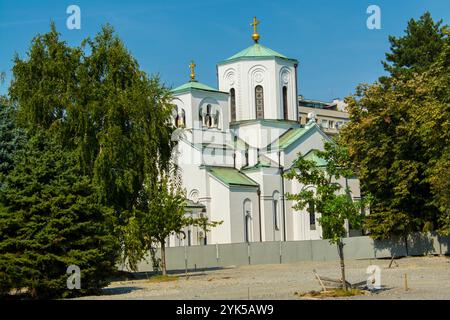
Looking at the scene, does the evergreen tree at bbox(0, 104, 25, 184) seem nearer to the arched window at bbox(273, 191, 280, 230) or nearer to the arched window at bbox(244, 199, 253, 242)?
the arched window at bbox(244, 199, 253, 242)

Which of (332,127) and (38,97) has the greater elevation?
(332,127)

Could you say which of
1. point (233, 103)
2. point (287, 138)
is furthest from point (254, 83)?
point (287, 138)

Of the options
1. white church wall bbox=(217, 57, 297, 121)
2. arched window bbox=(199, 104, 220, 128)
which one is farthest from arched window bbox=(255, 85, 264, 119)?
arched window bbox=(199, 104, 220, 128)

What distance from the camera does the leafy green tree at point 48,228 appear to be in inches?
973

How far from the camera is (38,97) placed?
1341 inches

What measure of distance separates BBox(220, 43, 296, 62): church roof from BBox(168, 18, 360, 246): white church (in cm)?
8

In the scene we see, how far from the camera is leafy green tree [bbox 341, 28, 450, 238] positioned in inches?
1718

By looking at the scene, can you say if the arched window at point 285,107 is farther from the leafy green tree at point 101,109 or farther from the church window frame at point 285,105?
the leafy green tree at point 101,109

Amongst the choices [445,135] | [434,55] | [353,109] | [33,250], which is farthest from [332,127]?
[33,250]

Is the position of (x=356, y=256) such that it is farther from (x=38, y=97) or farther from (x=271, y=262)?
(x=38, y=97)

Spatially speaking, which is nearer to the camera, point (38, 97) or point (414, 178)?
point (38, 97)

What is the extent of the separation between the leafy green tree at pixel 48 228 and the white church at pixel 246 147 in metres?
25.2

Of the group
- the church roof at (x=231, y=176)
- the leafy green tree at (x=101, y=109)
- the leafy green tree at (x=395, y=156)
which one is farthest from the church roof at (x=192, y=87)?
the leafy green tree at (x=101, y=109)
